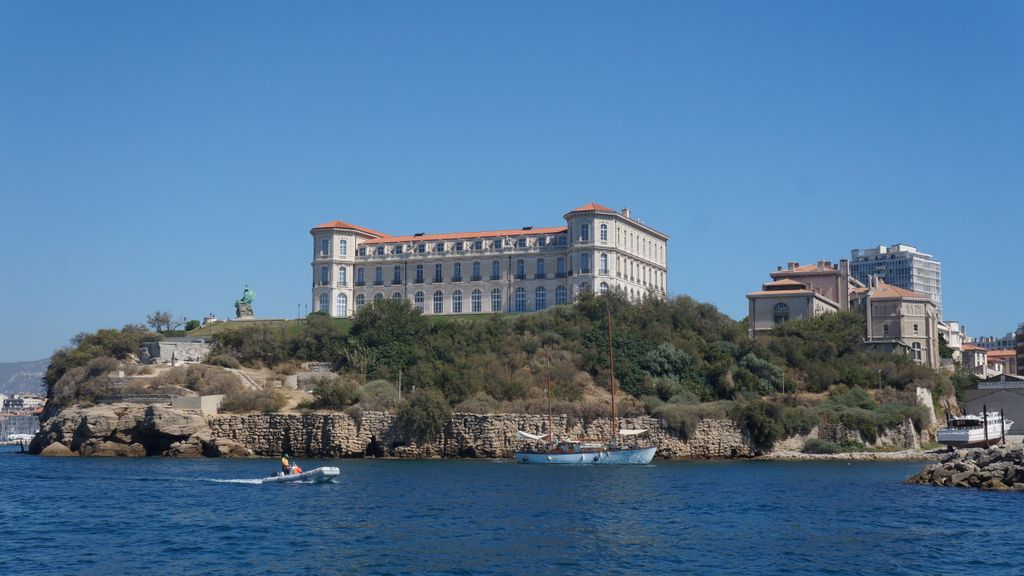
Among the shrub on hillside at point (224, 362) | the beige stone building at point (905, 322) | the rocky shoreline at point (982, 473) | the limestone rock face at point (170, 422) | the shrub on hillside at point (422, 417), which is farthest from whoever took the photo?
the beige stone building at point (905, 322)

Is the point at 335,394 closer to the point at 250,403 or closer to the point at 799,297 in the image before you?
the point at 250,403

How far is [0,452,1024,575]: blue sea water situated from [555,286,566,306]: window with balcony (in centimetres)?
3979

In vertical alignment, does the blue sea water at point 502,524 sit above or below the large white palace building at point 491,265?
below

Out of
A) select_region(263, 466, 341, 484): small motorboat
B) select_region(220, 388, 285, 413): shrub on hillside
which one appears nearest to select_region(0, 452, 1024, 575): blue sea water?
select_region(263, 466, 341, 484): small motorboat

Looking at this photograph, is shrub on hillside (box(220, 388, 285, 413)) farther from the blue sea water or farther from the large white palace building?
the large white palace building

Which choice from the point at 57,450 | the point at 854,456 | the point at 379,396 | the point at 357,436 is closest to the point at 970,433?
the point at 854,456

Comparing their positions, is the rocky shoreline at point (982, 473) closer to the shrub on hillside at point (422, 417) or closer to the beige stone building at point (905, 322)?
the shrub on hillside at point (422, 417)

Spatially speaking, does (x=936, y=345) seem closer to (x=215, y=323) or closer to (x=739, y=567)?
(x=215, y=323)

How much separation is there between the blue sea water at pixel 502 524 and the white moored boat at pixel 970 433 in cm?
1692

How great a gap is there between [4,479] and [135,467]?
23.3 ft

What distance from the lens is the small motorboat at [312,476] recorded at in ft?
151

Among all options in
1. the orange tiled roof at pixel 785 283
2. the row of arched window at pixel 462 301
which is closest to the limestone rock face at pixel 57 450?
the row of arched window at pixel 462 301

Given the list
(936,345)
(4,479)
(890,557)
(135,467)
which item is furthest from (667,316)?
(890,557)

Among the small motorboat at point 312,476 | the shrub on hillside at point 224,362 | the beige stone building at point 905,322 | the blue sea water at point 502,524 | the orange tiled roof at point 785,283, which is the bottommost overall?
the blue sea water at point 502,524
